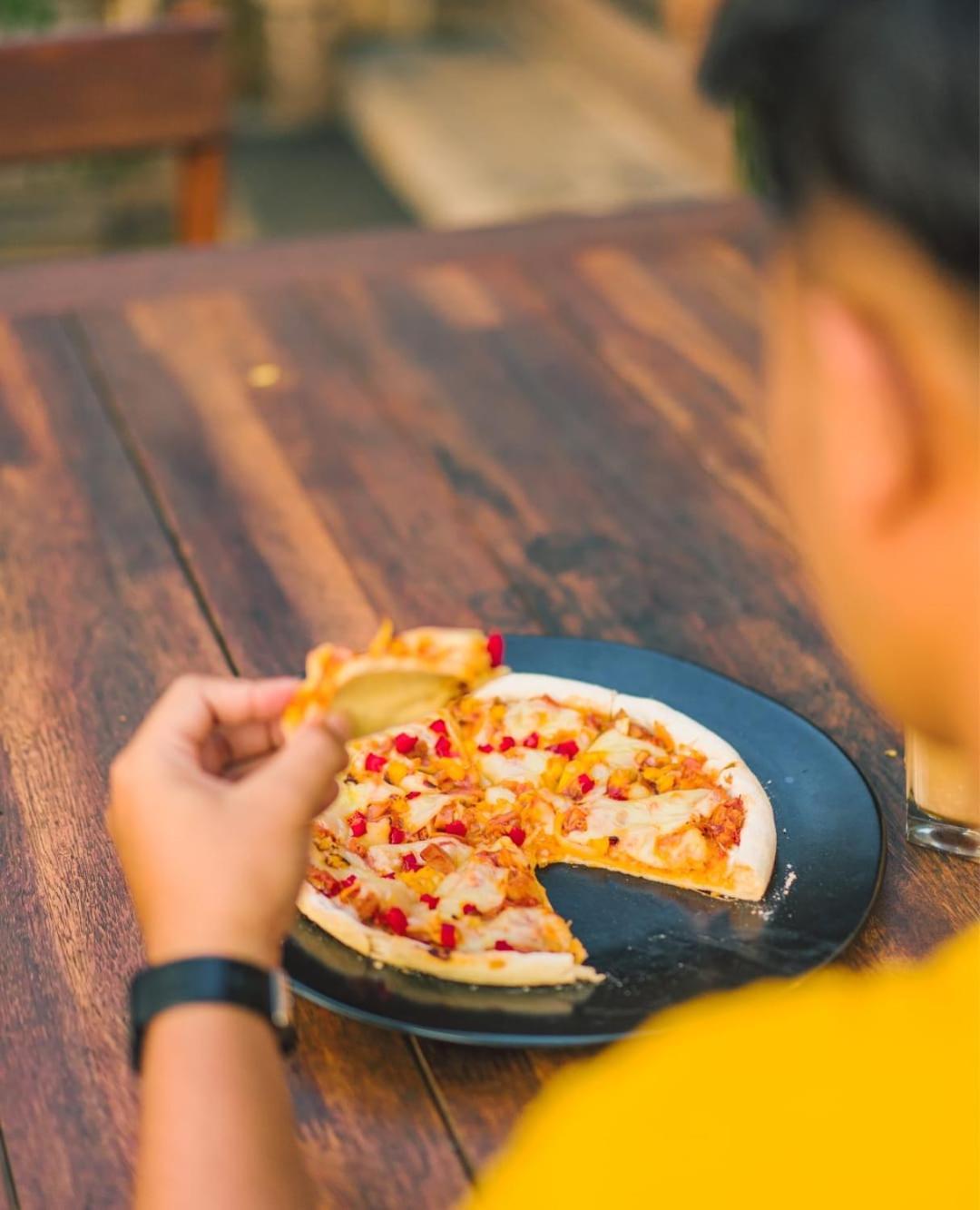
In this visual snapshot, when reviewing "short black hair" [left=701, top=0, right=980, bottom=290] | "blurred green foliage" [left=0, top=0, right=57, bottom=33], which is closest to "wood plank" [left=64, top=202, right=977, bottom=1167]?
"short black hair" [left=701, top=0, right=980, bottom=290]

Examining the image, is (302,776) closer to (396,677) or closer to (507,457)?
(396,677)

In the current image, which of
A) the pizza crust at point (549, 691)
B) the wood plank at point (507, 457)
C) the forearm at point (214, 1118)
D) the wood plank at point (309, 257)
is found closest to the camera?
the forearm at point (214, 1118)

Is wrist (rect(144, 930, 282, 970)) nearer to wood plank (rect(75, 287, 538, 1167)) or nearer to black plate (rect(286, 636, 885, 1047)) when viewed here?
black plate (rect(286, 636, 885, 1047))

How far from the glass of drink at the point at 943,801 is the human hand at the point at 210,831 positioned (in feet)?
1.52

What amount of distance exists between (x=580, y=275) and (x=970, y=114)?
175 centimetres

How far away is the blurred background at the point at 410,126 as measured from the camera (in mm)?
4656

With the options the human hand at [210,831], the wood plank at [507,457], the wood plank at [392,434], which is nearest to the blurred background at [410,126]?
the wood plank at [507,457]

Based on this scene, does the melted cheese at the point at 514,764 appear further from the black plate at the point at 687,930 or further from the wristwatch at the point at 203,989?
the wristwatch at the point at 203,989

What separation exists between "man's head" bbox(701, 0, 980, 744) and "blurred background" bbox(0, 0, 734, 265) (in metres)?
3.06

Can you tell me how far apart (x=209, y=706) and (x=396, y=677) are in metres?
0.17

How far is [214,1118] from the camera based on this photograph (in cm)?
75

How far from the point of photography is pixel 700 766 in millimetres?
1157

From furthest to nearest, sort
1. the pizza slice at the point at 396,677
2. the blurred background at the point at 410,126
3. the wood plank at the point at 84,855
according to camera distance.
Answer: the blurred background at the point at 410,126, the pizza slice at the point at 396,677, the wood plank at the point at 84,855

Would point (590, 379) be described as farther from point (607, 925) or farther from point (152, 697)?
point (607, 925)
